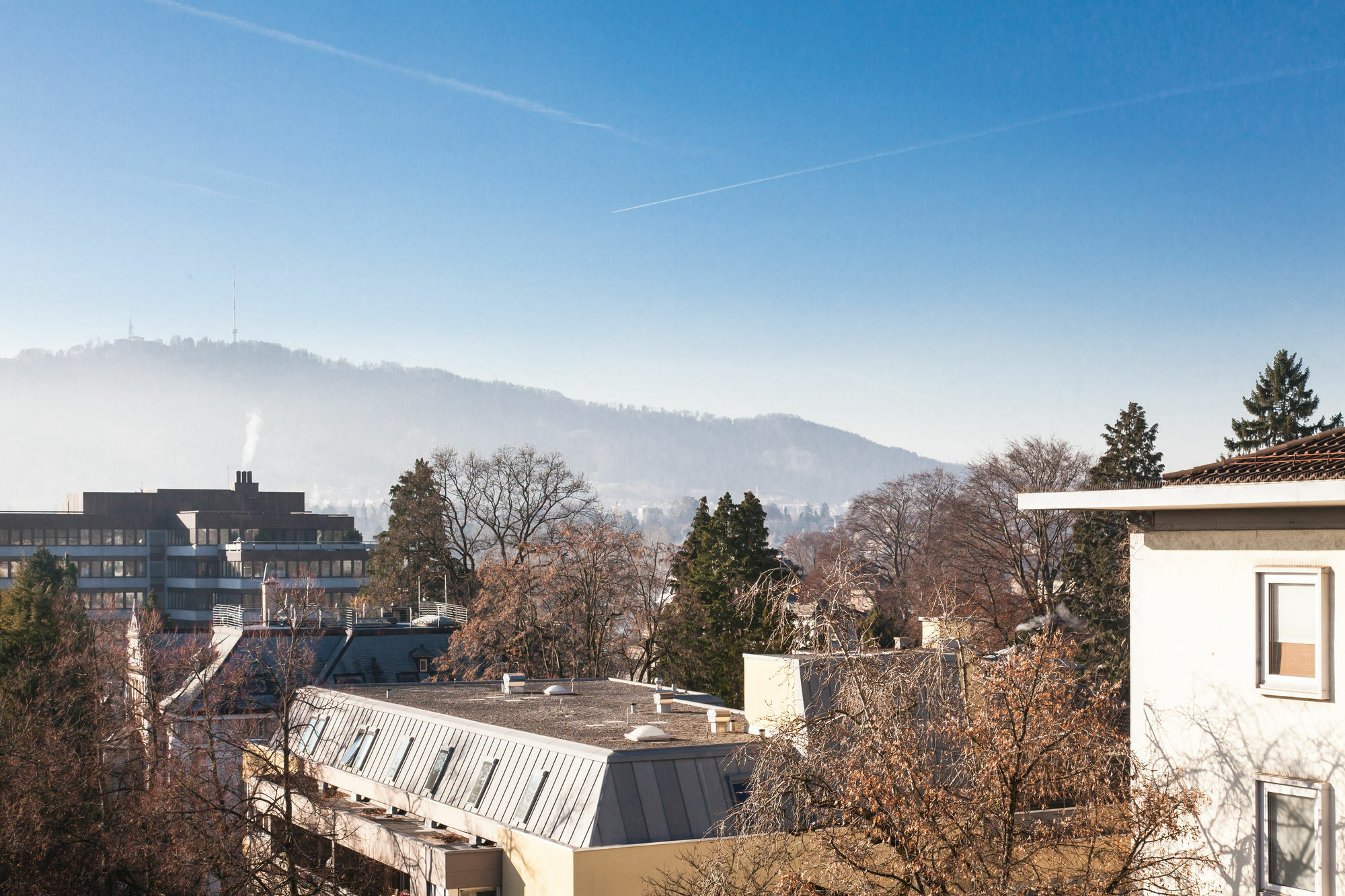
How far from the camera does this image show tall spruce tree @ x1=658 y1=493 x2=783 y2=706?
203 ft

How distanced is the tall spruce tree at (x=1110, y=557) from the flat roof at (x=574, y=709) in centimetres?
2347

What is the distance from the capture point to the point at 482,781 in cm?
3272

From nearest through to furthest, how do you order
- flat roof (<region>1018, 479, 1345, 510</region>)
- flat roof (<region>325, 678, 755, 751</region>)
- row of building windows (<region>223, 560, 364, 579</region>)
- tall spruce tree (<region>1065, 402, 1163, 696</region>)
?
flat roof (<region>1018, 479, 1345, 510</region>) < flat roof (<region>325, 678, 755, 751</region>) < tall spruce tree (<region>1065, 402, 1163, 696</region>) < row of building windows (<region>223, 560, 364, 579</region>)

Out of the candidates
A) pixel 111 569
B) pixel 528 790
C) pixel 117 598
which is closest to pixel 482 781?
pixel 528 790

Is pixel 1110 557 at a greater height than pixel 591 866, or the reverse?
pixel 1110 557

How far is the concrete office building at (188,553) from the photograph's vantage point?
135m

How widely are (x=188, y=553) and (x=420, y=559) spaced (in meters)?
64.2

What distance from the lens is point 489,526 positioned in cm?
9044

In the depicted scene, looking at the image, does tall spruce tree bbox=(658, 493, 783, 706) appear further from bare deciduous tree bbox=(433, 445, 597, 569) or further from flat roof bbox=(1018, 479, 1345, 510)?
flat roof bbox=(1018, 479, 1345, 510)

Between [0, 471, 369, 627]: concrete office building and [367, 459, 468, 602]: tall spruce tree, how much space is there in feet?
139

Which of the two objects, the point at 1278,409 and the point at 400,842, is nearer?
the point at 400,842

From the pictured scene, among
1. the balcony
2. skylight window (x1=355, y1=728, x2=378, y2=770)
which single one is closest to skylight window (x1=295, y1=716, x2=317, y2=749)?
the balcony

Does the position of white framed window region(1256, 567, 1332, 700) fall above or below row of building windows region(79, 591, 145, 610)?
above

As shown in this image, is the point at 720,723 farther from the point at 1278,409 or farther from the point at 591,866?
the point at 1278,409
